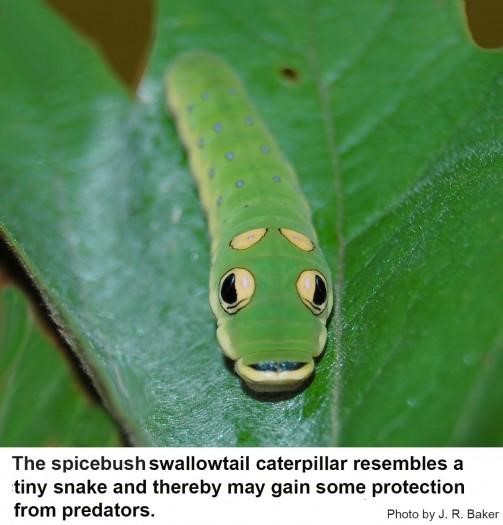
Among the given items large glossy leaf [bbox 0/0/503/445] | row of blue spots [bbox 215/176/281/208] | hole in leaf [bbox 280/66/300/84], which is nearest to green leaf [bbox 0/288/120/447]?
large glossy leaf [bbox 0/0/503/445]

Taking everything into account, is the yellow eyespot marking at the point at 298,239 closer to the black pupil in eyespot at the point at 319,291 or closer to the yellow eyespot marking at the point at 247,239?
the yellow eyespot marking at the point at 247,239

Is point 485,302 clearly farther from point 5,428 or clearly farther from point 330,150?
point 5,428

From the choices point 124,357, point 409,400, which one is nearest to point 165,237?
point 124,357

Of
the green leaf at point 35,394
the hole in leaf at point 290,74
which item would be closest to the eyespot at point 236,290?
the green leaf at point 35,394

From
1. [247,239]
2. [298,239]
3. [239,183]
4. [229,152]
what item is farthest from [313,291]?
[229,152]

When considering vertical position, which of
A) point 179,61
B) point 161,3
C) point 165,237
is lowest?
point 165,237

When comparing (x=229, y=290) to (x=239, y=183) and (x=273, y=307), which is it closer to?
(x=273, y=307)
